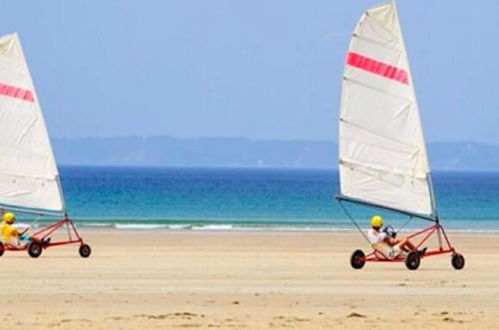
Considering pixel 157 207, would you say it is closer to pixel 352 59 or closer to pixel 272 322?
pixel 352 59

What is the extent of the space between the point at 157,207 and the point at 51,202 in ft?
204

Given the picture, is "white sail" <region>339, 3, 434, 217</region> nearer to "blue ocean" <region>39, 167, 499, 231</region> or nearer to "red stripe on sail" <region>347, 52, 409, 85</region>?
"red stripe on sail" <region>347, 52, 409, 85</region>

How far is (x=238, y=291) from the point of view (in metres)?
27.1

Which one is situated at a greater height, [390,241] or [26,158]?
[26,158]

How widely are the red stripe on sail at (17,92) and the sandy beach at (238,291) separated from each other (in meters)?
3.45

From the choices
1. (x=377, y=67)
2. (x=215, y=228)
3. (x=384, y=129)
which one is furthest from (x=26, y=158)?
(x=215, y=228)

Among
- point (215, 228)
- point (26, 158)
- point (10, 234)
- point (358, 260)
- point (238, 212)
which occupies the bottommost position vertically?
point (358, 260)

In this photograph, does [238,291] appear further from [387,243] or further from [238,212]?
[238,212]

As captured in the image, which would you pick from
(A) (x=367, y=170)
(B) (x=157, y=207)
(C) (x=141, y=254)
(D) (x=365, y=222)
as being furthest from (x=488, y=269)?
(B) (x=157, y=207)

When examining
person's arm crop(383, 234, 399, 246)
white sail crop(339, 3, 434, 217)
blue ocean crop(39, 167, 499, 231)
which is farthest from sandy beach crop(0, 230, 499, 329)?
blue ocean crop(39, 167, 499, 231)

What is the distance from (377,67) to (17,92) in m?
8.71

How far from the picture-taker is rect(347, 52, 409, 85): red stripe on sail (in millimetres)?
34094

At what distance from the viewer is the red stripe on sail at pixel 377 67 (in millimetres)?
34094

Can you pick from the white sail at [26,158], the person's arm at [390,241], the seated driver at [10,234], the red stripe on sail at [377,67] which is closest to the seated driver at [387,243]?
the person's arm at [390,241]
